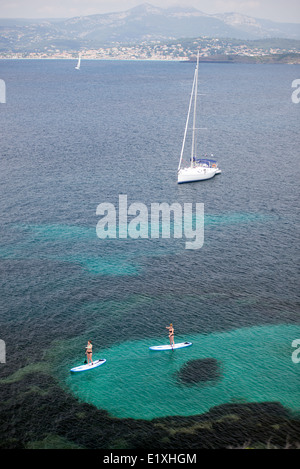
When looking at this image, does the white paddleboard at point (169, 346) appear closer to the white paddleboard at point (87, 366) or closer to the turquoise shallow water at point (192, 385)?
the turquoise shallow water at point (192, 385)

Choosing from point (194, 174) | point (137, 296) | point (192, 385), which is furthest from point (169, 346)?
point (194, 174)

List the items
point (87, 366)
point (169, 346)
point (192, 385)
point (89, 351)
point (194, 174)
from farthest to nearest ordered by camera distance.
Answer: point (194, 174)
point (169, 346)
point (87, 366)
point (89, 351)
point (192, 385)

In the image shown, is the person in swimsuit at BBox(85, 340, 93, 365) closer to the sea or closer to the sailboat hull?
the sea

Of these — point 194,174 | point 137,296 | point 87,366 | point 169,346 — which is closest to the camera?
point 87,366

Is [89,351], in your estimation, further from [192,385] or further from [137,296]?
[137,296]

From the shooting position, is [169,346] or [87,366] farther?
[169,346]
